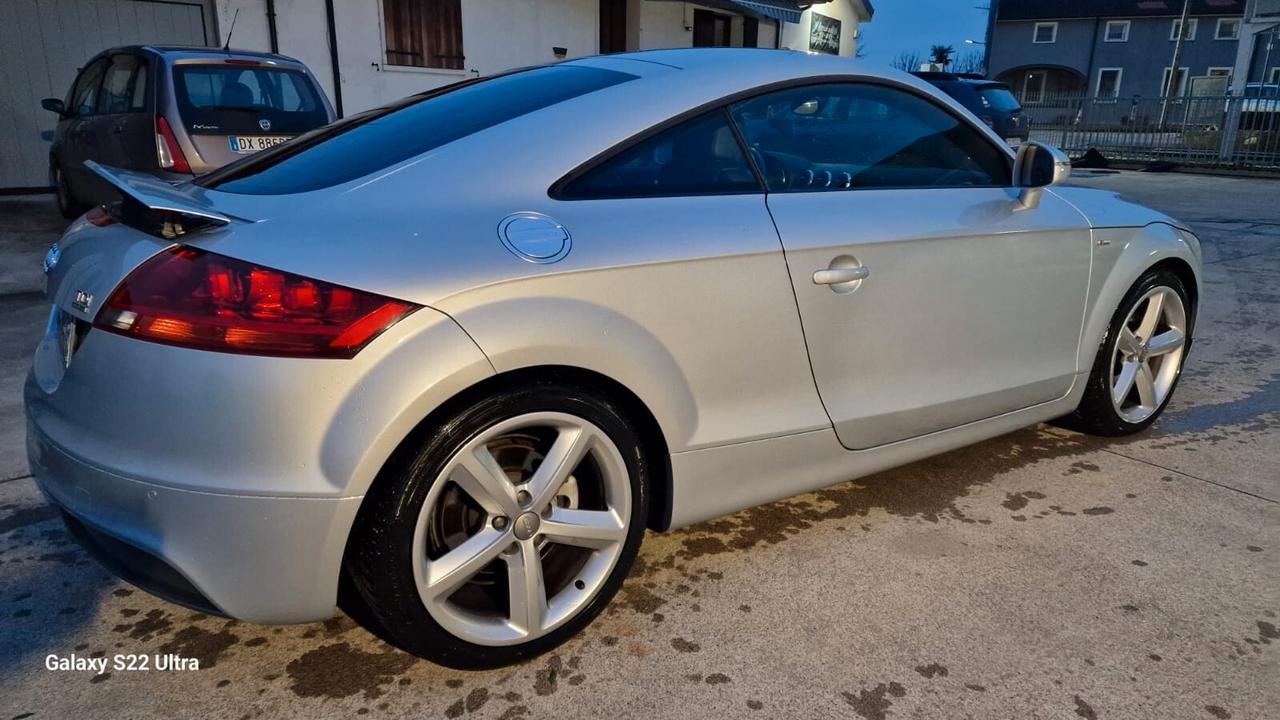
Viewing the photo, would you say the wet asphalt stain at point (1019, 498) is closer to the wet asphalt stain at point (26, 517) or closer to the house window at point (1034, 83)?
the wet asphalt stain at point (26, 517)

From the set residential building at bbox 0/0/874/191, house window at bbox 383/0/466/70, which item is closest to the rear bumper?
residential building at bbox 0/0/874/191

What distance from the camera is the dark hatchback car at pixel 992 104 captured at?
1417 centimetres

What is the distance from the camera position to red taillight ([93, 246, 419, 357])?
5.63 feet

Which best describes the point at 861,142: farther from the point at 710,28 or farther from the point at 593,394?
the point at 710,28

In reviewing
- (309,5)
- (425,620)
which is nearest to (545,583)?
(425,620)

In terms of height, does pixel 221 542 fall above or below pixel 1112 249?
below

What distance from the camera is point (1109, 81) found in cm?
4825

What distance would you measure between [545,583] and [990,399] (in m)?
1.64

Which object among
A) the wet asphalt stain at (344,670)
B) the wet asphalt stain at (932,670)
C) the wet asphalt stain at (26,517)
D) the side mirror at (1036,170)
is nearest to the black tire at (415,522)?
the wet asphalt stain at (344,670)

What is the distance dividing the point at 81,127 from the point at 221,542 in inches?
308

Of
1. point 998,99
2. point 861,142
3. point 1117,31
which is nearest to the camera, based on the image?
point 861,142

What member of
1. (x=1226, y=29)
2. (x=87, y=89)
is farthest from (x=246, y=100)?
(x=1226, y=29)

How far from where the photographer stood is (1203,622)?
233 centimetres

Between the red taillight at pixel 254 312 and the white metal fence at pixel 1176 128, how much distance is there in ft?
62.4
